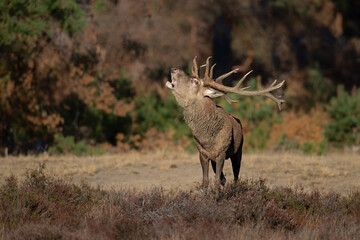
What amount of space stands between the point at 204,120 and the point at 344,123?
1484 cm

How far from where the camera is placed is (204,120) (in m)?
9.27

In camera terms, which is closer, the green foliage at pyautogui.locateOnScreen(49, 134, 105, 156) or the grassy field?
the grassy field

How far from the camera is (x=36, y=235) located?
670cm

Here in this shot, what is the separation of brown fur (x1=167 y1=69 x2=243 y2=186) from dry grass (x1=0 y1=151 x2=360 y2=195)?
84.9 inches

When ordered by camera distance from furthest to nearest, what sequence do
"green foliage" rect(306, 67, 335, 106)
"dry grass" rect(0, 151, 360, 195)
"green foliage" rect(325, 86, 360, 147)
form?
1. "green foliage" rect(306, 67, 335, 106)
2. "green foliage" rect(325, 86, 360, 147)
3. "dry grass" rect(0, 151, 360, 195)

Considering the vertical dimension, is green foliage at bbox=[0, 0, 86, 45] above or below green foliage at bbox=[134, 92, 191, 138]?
above

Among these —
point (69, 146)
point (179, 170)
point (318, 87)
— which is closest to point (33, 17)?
point (69, 146)

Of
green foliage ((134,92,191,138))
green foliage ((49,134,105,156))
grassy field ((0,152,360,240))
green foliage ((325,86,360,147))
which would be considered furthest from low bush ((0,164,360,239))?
green foliage ((134,92,191,138))

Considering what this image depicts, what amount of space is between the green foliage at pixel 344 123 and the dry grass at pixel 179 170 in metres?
6.73

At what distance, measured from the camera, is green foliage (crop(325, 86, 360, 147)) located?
22.5 meters

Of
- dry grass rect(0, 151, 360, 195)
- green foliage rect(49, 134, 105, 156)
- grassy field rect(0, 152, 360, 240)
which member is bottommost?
green foliage rect(49, 134, 105, 156)

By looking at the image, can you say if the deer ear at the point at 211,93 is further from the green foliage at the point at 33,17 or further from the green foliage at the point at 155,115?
the green foliage at the point at 155,115

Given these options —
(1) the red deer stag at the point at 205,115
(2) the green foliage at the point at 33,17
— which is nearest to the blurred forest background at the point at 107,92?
(2) the green foliage at the point at 33,17

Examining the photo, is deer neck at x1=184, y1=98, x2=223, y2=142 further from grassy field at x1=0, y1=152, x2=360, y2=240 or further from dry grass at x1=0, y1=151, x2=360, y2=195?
dry grass at x1=0, y1=151, x2=360, y2=195
